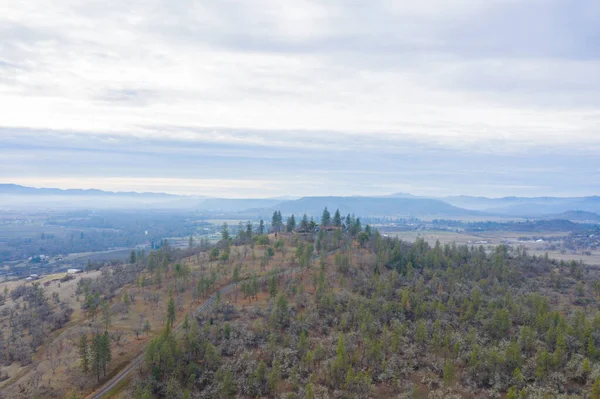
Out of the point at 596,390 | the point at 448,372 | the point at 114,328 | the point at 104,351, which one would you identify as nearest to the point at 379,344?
the point at 448,372

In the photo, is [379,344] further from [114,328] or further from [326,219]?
[326,219]

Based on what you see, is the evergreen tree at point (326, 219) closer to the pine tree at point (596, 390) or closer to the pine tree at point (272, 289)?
the pine tree at point (272, 289)

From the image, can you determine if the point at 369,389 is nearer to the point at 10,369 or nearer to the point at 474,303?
the point at 474,303

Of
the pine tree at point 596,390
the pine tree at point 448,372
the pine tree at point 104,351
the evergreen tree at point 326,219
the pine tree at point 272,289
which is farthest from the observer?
the evergreen tree at point 326,219

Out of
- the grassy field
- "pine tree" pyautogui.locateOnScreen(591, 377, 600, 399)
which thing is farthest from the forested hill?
the grassy field

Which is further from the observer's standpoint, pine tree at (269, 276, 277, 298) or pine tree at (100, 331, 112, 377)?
pine tree at (269, 276, 277, 298)

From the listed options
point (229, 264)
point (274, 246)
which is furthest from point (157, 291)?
point (274, 246)

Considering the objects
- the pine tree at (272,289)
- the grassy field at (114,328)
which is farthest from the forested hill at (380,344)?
the grassy field at (114,328)

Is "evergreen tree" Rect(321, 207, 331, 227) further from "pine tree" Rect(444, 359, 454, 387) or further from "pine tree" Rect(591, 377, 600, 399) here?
"pine tree" Rect(591, 377, 600, 399)
